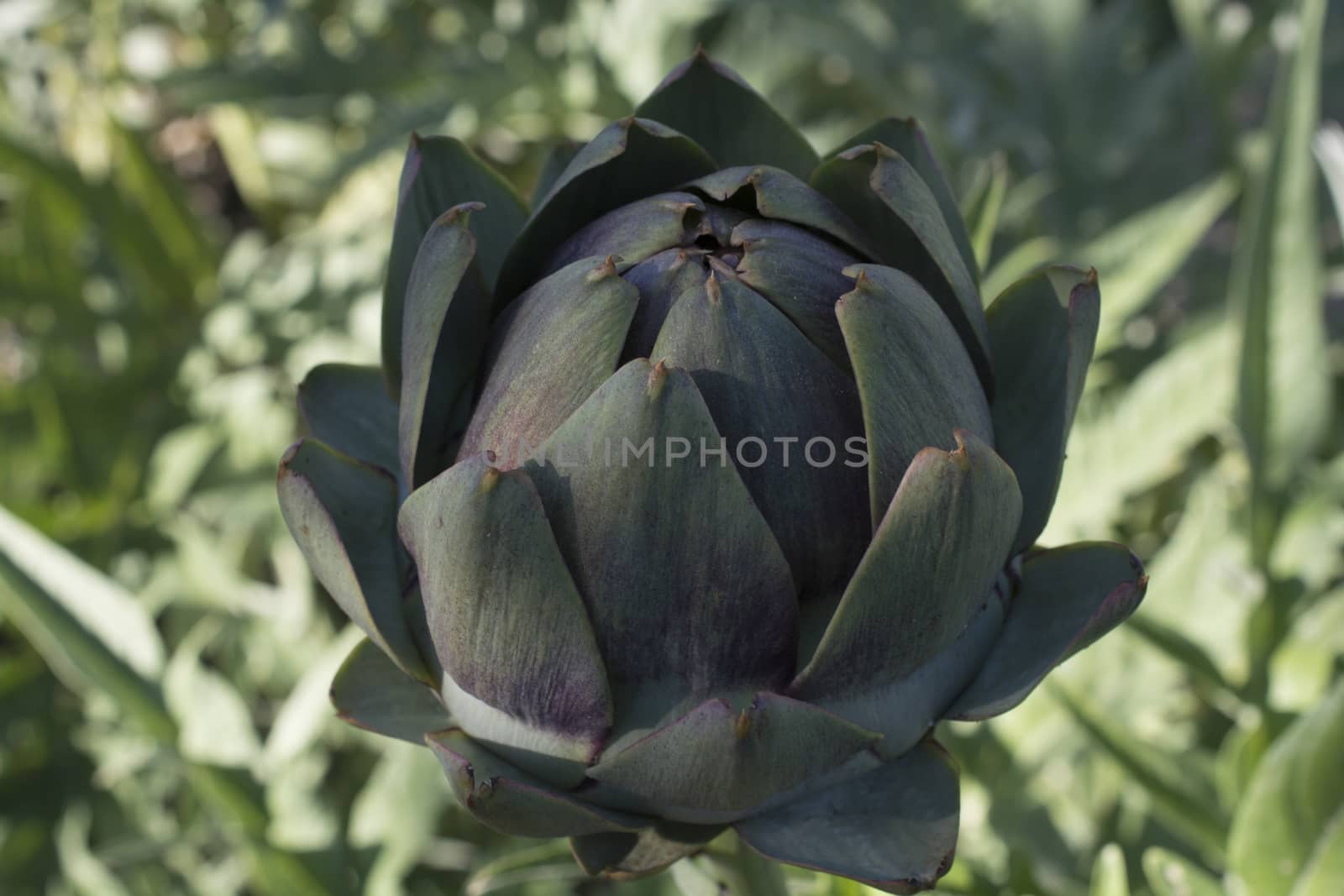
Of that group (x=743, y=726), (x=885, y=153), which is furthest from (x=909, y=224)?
(x=743, y=726)

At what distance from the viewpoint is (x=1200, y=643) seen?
1.13m

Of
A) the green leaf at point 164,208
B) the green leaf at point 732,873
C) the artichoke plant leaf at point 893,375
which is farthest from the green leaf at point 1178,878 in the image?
the green leaf at point 164,208

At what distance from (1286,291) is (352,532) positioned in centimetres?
69

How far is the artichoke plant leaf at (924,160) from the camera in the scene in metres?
0.70

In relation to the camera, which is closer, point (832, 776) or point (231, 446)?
point (832, 776)

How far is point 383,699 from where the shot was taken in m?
0.67

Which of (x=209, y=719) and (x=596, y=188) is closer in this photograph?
(x=596, y=188)

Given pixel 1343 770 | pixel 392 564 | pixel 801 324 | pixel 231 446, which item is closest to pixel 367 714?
pixel 392 564

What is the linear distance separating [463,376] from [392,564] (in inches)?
4.1

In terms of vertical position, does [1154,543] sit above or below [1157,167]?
below

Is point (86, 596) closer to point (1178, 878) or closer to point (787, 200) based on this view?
point (787, 200)

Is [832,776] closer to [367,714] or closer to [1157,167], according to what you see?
[367,714]

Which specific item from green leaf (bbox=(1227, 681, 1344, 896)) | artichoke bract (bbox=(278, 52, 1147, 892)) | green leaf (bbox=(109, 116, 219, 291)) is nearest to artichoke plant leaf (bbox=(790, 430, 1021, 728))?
artichoke bract (bbox=(278, 52, 1147, 892))

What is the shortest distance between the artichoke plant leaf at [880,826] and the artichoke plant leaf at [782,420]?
0.09 meters
